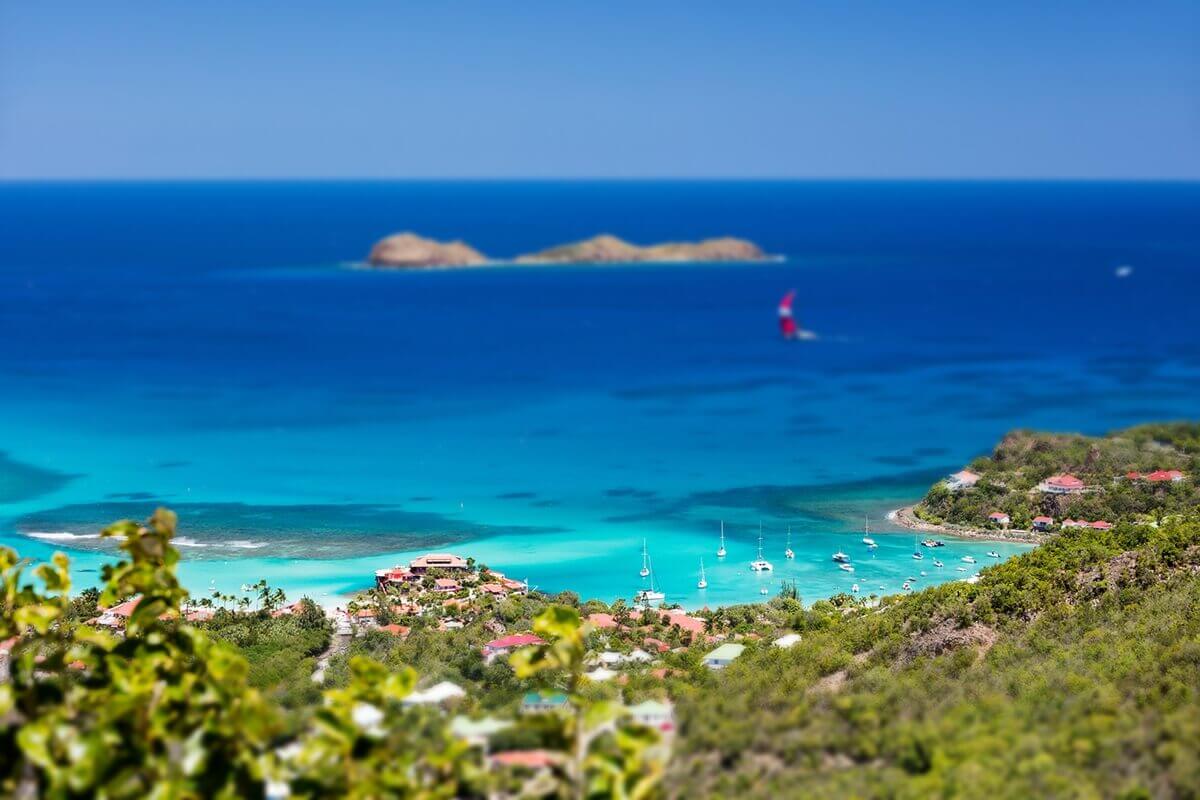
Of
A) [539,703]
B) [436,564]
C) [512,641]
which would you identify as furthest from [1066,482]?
[539,703]

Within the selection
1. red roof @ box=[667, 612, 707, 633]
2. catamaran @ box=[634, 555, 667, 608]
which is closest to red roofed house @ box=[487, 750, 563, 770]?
red roof @ box=[667, 612, 707, 633]

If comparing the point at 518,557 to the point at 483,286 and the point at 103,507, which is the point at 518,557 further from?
the point at 483,286

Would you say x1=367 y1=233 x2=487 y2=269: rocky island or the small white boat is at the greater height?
x1=367 y1=233 x2=487 y2=269: rocky island

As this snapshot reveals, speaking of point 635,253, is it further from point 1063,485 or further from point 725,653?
point 725,653

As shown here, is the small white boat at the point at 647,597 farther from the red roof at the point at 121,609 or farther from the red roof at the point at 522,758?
the red roof at the point at 522,758

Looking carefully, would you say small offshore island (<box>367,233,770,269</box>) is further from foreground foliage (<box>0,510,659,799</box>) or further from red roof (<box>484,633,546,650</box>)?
foreground foliage (<box>0,510,659,799</box>)
